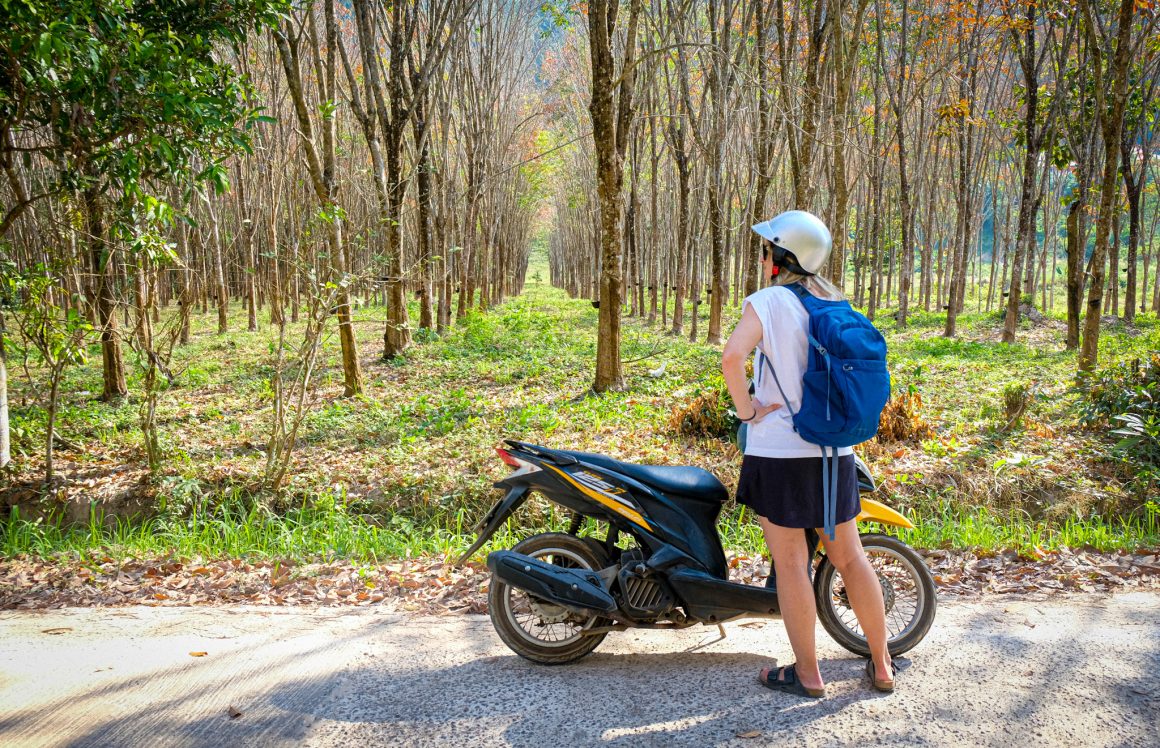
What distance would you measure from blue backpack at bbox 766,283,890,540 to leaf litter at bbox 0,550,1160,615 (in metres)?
1.98

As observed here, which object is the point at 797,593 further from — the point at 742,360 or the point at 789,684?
the point at 742,360

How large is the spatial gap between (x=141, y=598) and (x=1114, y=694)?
4828mm

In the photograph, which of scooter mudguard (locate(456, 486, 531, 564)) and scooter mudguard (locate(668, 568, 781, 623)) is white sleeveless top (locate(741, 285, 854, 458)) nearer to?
scooter mudguard (locate(668, 568, 781, 623))

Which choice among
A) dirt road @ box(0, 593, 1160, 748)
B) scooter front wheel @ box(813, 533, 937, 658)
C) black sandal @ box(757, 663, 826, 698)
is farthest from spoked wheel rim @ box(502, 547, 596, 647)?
scooter front wheel @ box(813, 533, 937, 658)

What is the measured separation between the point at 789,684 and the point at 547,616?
1.02 meters

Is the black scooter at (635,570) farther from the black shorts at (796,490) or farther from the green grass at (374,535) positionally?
the green grass at (374,535)

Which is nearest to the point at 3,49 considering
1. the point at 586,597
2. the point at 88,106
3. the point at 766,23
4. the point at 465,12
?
the point at 88,106

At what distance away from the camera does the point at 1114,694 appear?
2.77m

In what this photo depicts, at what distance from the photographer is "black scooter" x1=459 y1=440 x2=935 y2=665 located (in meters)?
3.01

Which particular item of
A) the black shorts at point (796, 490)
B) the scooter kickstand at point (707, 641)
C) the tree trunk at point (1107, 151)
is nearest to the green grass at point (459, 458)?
the tree trunk at point (1107, 151)

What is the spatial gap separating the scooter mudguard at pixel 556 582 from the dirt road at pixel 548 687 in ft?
1.06

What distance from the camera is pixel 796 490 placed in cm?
266

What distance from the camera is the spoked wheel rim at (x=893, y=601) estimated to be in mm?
3094

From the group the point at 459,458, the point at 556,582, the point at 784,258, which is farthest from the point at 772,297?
the point at 459,458
